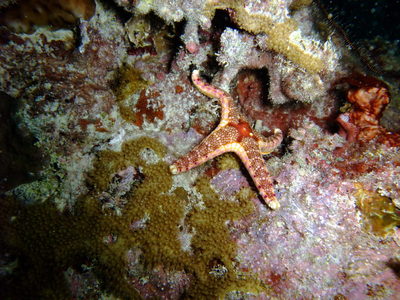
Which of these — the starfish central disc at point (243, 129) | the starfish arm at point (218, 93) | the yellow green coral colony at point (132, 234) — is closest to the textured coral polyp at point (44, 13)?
the starfish arm at point (218, 93)

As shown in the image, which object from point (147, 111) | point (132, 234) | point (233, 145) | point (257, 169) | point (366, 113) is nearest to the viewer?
point (132, 234)

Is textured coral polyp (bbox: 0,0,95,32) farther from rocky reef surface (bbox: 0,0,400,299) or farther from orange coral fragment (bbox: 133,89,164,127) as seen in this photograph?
orange coral fragment (bbox: 133,89,164,127)

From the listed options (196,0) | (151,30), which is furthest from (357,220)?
(151,30)

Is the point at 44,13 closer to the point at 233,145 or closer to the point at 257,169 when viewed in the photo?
the point at 233,145

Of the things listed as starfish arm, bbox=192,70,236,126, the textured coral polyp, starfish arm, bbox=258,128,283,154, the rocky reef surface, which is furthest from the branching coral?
the textured coral polyp

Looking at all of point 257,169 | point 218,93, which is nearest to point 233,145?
point 257,169

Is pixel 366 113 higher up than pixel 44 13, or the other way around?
pixel 44 13

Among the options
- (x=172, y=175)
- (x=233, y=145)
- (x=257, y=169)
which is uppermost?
(x=233, y=145)

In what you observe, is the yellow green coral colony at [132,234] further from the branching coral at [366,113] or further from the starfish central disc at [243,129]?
the branching coral at [366,113]
